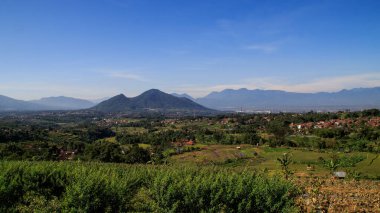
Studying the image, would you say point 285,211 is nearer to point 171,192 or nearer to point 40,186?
point 171,192

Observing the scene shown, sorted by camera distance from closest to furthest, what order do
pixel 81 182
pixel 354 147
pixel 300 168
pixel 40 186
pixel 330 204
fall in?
pixel 81 182 → pixel 330 204 → pixel 40 186 → pixel 300 168 → pixel 354 147

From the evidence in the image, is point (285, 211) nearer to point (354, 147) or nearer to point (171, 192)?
point (171, 192)

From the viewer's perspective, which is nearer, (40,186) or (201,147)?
(40,186)

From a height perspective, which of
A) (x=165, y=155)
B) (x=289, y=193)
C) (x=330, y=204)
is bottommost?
(x=165, y=155)

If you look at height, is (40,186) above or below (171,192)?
below

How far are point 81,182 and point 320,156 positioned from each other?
202 feet

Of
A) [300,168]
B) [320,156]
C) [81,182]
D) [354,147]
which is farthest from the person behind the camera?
[354,147]

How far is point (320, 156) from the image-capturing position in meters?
67.9

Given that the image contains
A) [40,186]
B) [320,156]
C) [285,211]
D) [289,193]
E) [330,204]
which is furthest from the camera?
[320,156]

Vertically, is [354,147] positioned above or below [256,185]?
below

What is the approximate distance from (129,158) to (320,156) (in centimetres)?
3970

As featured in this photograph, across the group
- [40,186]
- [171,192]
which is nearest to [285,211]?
[171,192]

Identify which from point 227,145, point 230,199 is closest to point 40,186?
point 230,199

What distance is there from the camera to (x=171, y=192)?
49.9ft
